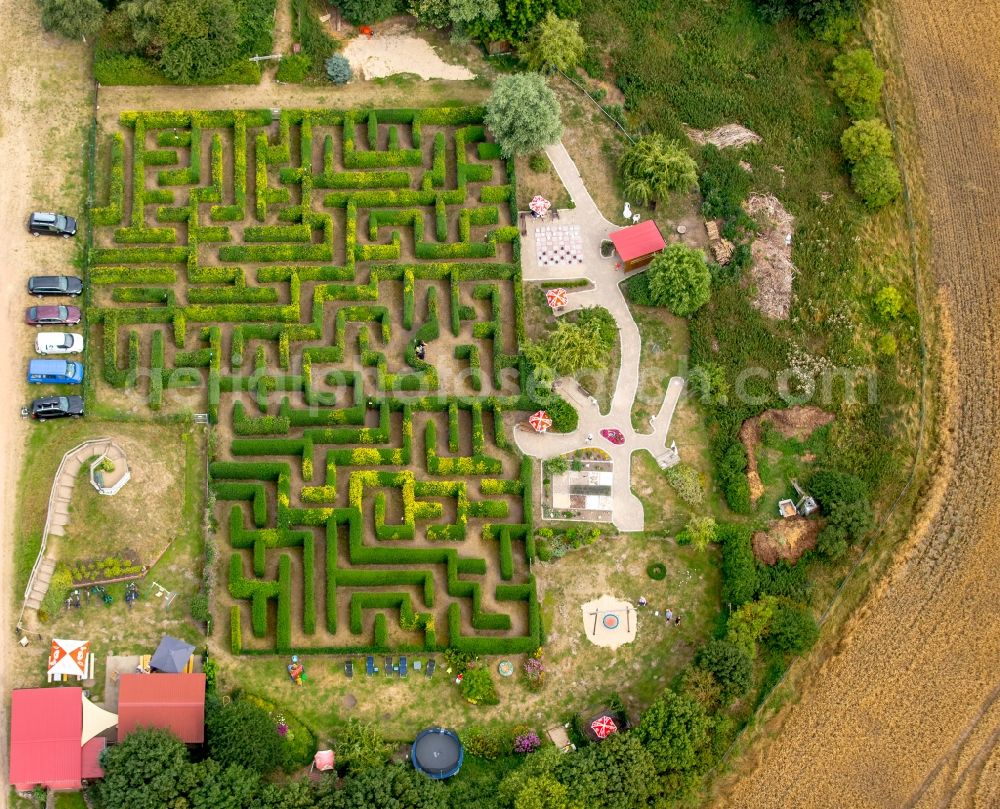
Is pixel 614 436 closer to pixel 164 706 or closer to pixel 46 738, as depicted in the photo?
pixel 164 706

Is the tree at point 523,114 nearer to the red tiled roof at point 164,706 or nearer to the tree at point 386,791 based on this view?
the red tiled roof at point 164,706

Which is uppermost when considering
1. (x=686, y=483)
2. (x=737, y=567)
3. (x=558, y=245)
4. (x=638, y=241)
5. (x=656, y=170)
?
(x=656, y=170)

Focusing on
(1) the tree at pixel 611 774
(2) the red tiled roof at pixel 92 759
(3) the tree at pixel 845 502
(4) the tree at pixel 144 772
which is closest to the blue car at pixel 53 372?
(2) the red tiled roof at pixel 92 759

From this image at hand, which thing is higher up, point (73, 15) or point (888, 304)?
point (73, 15)

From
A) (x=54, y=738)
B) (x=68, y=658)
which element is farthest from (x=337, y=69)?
(x=54, y=738)

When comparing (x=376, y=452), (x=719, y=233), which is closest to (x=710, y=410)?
(x=719, y=233)
